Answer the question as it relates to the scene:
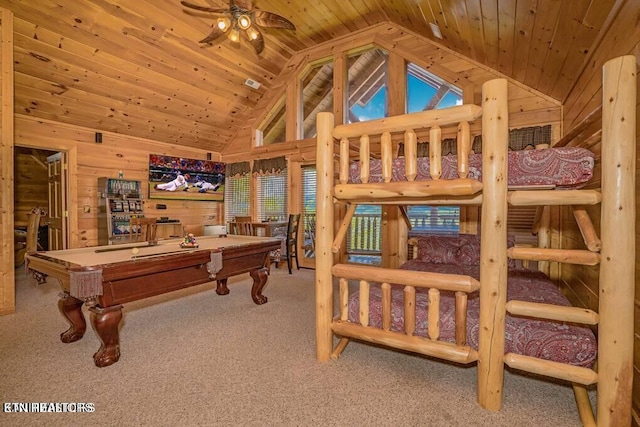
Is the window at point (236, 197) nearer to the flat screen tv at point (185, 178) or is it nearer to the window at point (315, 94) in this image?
the flat screen tv at point (185, 178)

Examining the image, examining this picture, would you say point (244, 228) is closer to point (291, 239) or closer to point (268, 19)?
point (291, 239)

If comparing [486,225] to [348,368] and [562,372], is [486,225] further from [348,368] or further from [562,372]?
[348,368]

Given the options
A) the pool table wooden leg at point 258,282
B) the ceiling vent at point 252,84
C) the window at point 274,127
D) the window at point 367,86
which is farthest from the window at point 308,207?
the pool table wooden leg at point 258,282

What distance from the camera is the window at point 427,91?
194 inches

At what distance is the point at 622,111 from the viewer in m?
1.55

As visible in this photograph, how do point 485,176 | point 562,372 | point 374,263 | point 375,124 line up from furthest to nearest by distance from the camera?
point 374,263
point 375,124
point 485,176
point 562,372

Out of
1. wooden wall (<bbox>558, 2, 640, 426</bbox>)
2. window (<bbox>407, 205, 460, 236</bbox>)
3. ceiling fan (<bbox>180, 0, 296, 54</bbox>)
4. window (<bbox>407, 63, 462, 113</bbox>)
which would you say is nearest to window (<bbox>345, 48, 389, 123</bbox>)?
window (<bbox>407, 63, 462, 113</bbox>)

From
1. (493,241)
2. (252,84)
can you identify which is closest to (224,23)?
(252,84)

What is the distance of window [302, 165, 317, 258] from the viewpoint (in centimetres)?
626

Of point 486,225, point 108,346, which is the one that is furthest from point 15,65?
point 486,225

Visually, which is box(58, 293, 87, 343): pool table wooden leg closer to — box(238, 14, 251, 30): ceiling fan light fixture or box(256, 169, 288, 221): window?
Answer: box(238, 14, 251, 30): ceiling fan light fixture

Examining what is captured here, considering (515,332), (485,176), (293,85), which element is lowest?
(515,332)

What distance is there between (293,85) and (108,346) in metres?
5.45

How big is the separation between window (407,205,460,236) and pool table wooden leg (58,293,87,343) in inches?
174
